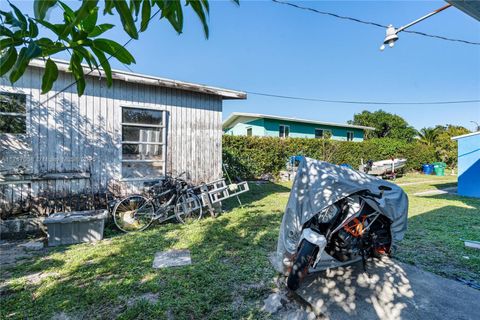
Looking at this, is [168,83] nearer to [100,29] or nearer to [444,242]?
[100,29]

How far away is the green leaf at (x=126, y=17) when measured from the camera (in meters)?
0.65

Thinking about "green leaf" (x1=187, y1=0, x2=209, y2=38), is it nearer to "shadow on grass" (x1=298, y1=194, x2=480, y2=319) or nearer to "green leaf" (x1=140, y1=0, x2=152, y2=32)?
"green leaf" (x1=140, y1=0, x2=152, y2=32)

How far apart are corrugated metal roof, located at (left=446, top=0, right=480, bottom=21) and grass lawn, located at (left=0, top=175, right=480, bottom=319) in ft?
10.3

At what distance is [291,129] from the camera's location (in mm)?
19000

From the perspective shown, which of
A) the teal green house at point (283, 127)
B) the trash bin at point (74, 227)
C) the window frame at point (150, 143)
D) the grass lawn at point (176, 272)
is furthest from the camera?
the teal green house at point (283, 127)

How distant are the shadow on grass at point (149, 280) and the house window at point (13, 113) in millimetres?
2631

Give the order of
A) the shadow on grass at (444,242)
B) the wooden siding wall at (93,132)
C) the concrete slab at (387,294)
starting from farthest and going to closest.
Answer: the wooden siding wall at (93,132) < the shadow on grass at (444,242) < the concrete slab at (387,294)

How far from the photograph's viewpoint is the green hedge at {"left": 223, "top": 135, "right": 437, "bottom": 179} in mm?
12641

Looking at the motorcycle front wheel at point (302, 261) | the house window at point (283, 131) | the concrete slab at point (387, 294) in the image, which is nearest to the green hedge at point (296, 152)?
the house window at point (283, 131)

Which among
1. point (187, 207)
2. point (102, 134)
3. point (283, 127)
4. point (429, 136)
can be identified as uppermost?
point (283, 127)

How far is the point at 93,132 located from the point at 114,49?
18.5ft

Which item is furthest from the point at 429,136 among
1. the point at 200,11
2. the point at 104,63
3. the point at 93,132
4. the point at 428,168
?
the point at 104,63

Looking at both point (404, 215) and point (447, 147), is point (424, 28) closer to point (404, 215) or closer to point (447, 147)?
point (404, 215)

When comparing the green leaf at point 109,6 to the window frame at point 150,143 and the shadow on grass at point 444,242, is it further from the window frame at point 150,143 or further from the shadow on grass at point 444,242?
the window frame at point 150,143
